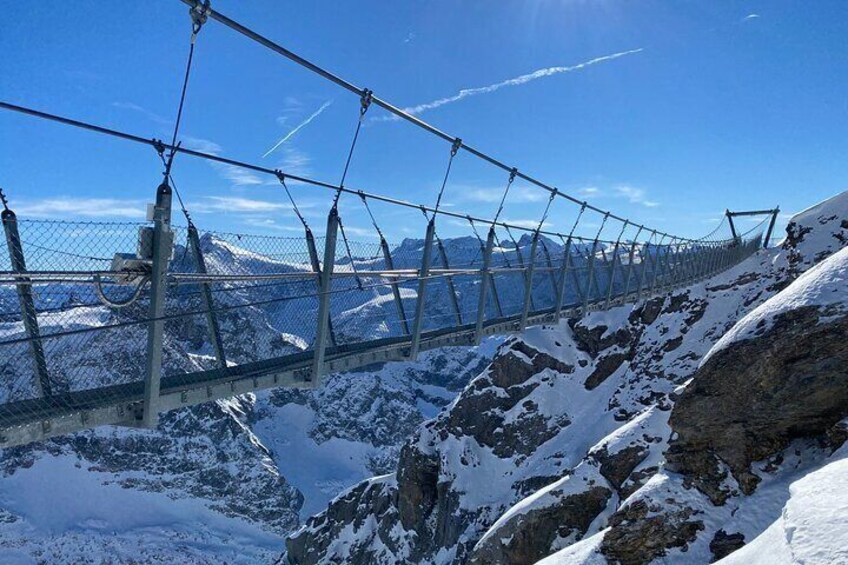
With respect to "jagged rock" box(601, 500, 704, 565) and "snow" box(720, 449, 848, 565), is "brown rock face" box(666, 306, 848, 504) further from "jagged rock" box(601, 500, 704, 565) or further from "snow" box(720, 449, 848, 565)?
"snow" box(720, 449, 848, 565)

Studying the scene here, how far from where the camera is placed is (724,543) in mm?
10922

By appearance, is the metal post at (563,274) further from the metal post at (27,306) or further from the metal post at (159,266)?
the metal post at (27,306)

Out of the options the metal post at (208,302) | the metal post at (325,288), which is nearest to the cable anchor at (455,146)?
the metal post at (325,288)

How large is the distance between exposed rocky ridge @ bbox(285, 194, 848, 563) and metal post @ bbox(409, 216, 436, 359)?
8.80 metres

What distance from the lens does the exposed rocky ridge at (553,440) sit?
87.9 ft

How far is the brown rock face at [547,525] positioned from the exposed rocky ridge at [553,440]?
0.06m

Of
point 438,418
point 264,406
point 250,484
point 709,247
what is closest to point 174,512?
point 250,484

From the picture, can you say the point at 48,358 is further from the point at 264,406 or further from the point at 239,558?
the point at 264,406

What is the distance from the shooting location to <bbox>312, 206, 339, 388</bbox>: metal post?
659 centimetres

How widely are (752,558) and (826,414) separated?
566cm

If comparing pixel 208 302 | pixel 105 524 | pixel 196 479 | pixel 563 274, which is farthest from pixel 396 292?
pixel 196 479

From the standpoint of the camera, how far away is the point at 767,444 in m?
10.9

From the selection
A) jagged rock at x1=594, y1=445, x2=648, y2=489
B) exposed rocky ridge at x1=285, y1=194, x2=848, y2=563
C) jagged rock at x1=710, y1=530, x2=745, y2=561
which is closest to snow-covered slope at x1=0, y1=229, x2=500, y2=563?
exposed rocky ridge at x1=285, y1=194, x2=848, y2=563

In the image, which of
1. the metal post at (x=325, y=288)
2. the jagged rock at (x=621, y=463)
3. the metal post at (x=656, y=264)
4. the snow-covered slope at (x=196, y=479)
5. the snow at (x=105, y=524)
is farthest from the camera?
the snow-covered slope at (x=196, y=479)
